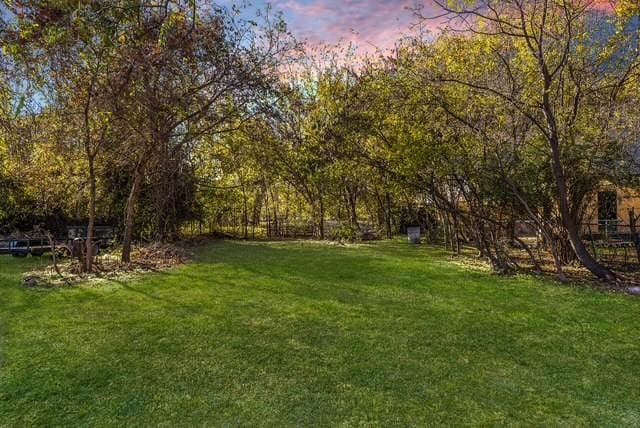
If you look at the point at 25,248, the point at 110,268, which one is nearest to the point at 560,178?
the point at 110,268

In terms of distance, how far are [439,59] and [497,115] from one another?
4.83 feet

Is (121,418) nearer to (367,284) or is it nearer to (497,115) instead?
(367,284)

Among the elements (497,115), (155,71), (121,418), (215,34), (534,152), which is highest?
(215,34)

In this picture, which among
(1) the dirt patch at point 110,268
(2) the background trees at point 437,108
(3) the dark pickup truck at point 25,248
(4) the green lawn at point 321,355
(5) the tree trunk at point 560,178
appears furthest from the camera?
(3) the dark pickup truck at point 25,248

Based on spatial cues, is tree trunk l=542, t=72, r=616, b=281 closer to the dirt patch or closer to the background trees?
the background trees

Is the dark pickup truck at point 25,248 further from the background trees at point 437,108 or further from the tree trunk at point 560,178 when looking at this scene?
the tree trunk at point 560,178

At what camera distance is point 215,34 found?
9.01 meters

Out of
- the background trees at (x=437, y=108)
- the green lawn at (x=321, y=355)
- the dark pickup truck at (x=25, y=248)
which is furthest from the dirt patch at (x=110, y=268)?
the dark pickup truck at (x=25, y=248)

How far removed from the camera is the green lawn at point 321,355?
9.59 feet

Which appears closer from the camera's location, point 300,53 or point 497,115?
point 497,115

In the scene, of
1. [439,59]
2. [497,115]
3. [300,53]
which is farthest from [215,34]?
[497,115]

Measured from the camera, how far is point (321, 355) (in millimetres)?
3912

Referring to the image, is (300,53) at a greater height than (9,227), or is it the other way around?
(300,53)

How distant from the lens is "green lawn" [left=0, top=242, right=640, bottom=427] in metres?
2.92
